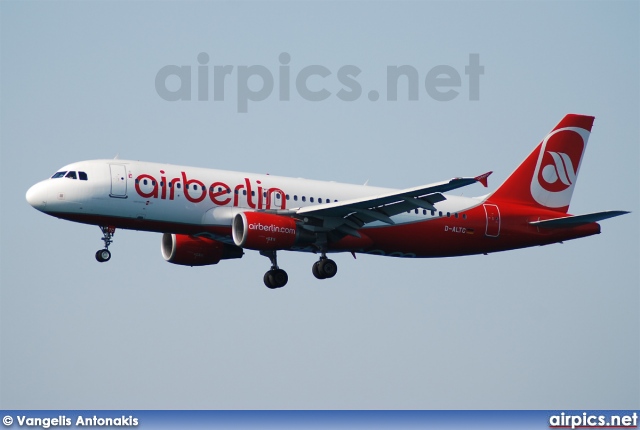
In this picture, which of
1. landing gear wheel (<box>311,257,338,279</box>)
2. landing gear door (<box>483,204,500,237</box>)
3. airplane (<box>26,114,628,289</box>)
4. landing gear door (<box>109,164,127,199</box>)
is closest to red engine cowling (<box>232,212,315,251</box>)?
airplane (<box>26,114,628,289</box>)

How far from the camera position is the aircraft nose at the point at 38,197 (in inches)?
2258

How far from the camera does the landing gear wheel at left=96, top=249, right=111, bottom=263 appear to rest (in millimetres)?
58859

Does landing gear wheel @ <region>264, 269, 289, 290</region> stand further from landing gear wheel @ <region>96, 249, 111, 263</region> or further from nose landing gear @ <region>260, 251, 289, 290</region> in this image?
landing gear wheel @ <region>96, 249, 111, 263</region>

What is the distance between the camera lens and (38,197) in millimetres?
57438

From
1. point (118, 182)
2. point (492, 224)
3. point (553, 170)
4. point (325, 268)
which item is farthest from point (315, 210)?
point (553, 170)

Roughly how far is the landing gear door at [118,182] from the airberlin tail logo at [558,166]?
790 inches

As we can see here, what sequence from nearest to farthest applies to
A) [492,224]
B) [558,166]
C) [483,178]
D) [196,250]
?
1. [483,178]
2. [196,250]
3. [492,224]
4. [558,166]

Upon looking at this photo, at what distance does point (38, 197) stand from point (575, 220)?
23.8 m

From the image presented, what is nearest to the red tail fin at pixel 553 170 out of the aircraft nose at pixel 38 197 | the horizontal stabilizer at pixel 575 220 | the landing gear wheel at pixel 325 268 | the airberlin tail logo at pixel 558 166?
the airberlin tail logo at pixel 558 166

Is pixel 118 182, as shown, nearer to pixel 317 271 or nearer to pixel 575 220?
pixel 317 271

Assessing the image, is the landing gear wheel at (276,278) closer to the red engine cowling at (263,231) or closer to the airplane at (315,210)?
the airplane at (315,210)

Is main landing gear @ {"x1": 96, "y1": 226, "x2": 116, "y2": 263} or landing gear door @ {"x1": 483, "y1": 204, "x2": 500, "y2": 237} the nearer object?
main landing gear @ {"x1": 96, "y1": 226, "x2": 116, "y2": 263}

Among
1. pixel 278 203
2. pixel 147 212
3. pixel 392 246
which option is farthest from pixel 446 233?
pixel 147 212

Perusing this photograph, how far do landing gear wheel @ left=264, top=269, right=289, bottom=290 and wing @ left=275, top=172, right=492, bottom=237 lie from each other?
3907 mm
